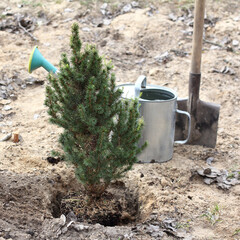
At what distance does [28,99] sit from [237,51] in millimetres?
3251

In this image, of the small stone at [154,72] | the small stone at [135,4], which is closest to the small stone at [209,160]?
the small stone at [154,72]

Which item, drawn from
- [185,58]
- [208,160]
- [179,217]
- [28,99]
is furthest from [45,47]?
[179,217]

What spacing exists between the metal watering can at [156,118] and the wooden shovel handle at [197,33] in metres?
0.55

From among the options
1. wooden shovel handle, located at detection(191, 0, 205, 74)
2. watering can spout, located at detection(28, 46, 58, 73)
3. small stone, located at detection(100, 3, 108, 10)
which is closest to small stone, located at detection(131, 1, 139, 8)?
small stone, located at detection(100, 3, 108, 10)

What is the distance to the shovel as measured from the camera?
13.0 feet

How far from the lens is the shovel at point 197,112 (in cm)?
396

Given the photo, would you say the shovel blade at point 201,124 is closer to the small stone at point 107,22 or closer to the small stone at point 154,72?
the small stone at point 154,72

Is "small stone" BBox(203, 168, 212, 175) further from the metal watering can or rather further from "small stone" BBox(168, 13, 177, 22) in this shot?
"small stone" BBox(168, 13, 177, 22)

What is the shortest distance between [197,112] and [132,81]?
1.51 metres

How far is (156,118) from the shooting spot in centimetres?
353

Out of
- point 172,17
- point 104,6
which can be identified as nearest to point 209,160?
point 172,17

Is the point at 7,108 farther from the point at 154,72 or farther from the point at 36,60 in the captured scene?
the point at 154,72

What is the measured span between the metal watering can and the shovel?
33 cm

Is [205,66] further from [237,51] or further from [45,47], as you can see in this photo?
[45,47]
